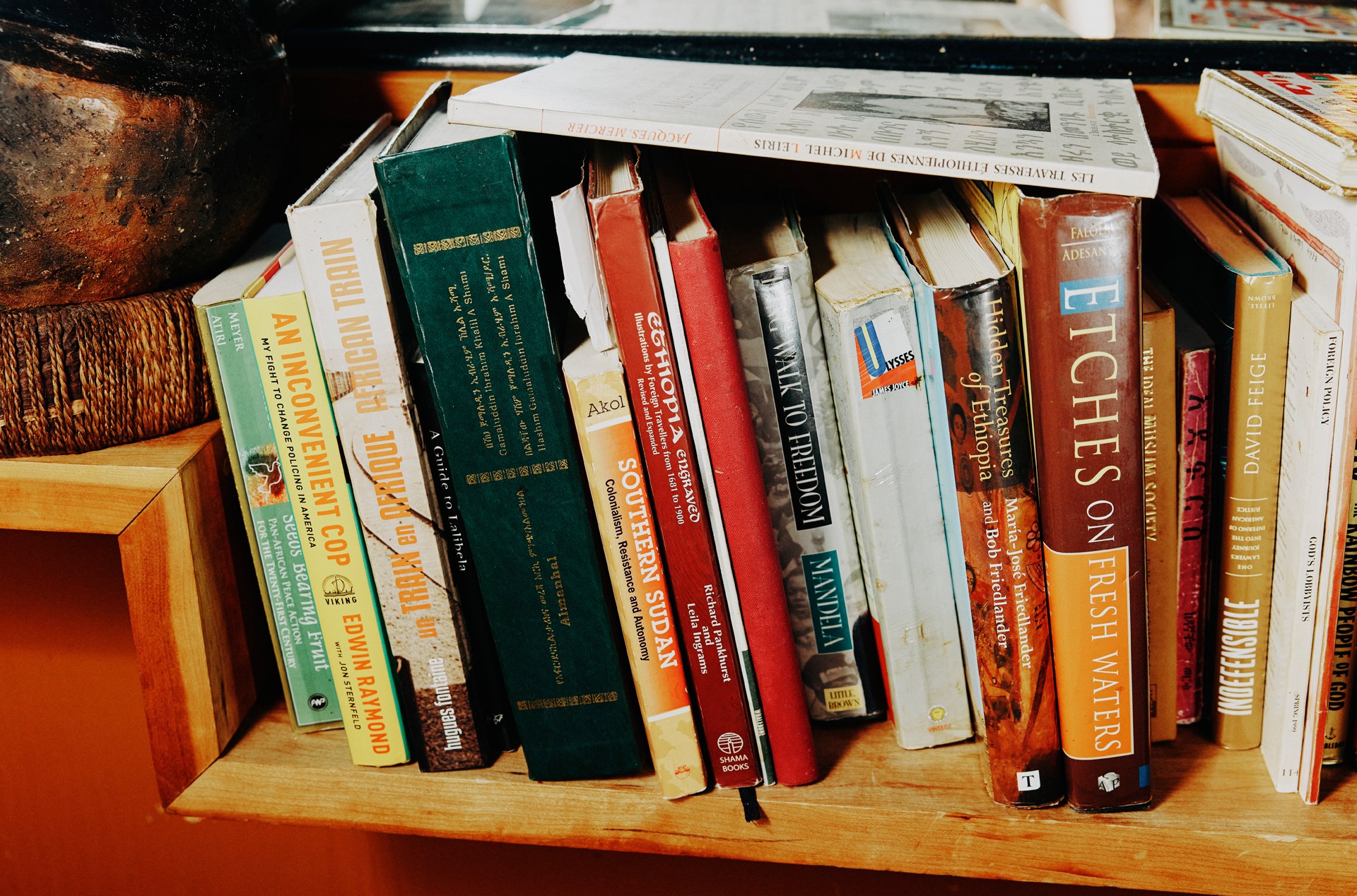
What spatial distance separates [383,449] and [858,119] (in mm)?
325

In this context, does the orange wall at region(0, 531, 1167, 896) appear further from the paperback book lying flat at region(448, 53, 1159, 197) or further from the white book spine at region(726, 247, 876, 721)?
the paperback book lying flat at region(448, 53, 1159, 197)

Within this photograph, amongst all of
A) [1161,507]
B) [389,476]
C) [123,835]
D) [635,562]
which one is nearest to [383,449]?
[389,476]

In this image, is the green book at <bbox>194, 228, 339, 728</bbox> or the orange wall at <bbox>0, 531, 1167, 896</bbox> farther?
the orange wall at <bbox>0, 531, 1167, 896</bbox>

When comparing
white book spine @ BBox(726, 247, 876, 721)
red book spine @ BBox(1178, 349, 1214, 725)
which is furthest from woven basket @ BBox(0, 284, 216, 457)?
red book spine @ BBox(1178, 349, 1214, 725)

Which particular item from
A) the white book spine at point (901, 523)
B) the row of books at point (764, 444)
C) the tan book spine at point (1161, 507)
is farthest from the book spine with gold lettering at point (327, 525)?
the tan book spine at point (1161, 507)

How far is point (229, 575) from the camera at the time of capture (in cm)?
62

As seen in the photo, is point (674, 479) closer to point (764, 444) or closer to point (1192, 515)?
point (764, 444)

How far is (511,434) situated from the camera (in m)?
0.52

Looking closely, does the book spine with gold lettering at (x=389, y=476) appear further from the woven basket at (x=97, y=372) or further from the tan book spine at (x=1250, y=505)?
the tan book spine at (x=1250, y=505)

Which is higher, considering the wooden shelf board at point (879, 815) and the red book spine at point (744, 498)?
the red book spine at point (744, 498)

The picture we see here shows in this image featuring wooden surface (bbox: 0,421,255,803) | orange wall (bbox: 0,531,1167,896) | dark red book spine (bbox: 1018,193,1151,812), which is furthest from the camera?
orange wall (bbox: 0,531,1167,896)

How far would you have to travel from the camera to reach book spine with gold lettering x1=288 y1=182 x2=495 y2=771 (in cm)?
50

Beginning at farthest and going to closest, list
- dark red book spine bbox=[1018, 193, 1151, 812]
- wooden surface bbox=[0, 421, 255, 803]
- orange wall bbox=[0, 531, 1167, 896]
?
1. orange wall bbox=[0, 531, 1167, 896]
2. wooden surface bbox=[0, 421, 255, 803]
3. dark red book spine bbox=[1018, 193, 1151, 812]

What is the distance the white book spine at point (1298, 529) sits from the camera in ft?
1.61
